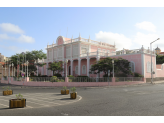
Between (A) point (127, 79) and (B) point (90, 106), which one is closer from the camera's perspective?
(B) point (90, 106)

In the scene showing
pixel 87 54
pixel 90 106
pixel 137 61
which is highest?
pixel 87 54

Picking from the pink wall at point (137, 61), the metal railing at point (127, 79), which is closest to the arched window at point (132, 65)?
the pink wall at point (137, 61)

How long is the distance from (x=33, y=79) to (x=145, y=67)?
1826cm

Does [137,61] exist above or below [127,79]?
above

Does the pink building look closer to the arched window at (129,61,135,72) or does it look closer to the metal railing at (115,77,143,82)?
the arched window at (129,61,135,72)

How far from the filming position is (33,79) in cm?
2425

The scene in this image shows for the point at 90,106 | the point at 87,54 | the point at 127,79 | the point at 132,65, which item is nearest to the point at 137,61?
the point at 132,65

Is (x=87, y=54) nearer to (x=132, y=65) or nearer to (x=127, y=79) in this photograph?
(x=132, y=65)

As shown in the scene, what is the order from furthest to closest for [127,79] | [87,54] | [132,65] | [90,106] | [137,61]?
[87,54] < [132,65] < [137,61] < [127,79] < [90,106]

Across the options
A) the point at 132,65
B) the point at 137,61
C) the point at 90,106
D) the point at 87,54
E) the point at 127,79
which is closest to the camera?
the point at 90,106

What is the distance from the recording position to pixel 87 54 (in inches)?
1160

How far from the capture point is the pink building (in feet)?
84.7

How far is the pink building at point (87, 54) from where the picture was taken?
84.7ft
